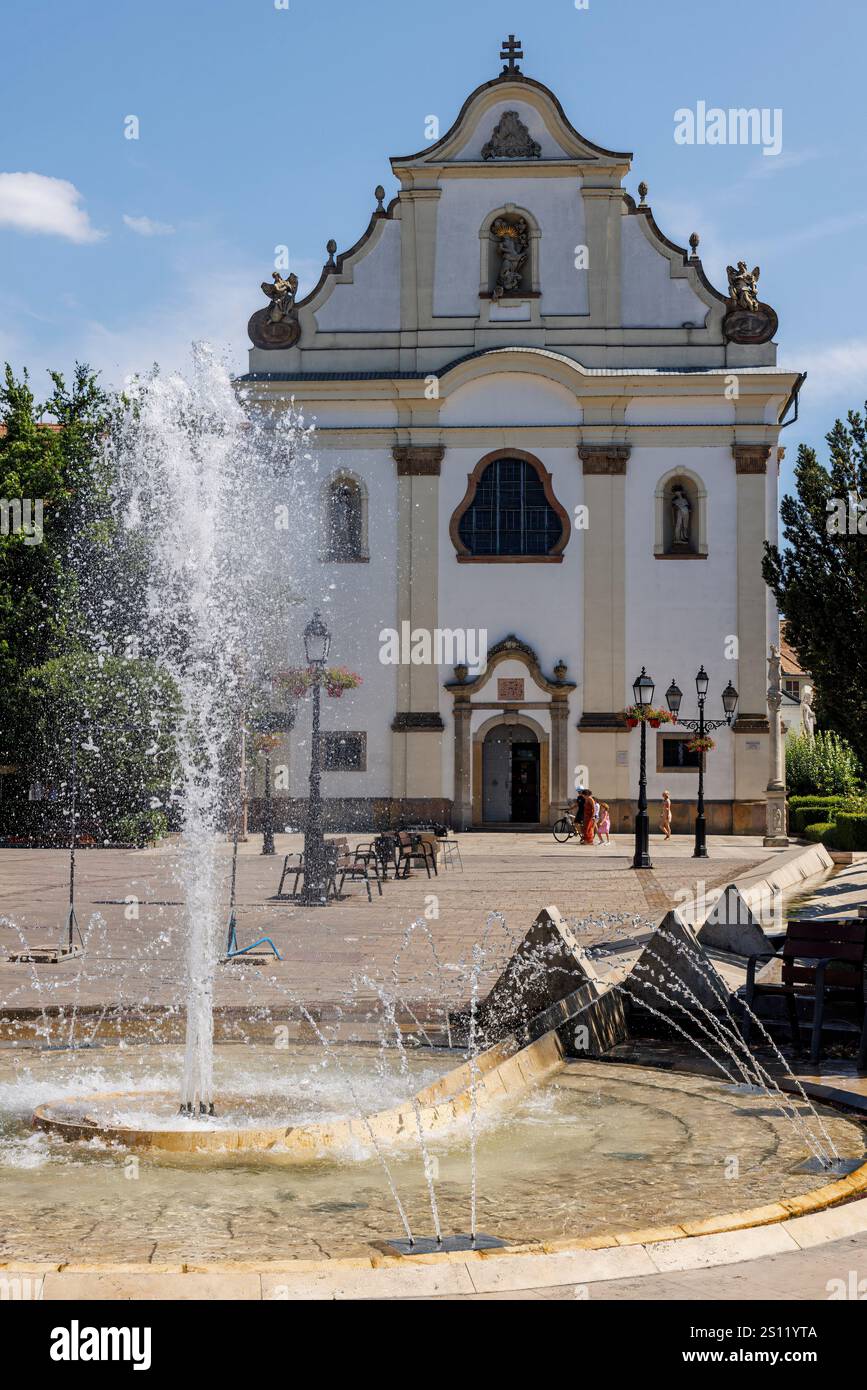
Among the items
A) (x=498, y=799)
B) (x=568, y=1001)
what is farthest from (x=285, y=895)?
(x=498, y=799)

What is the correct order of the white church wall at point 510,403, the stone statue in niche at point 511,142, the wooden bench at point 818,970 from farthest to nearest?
1. the stone statue in niche at point 511,142
2. the white church wall at point 510,403
3. the wooden bench at point 818,970

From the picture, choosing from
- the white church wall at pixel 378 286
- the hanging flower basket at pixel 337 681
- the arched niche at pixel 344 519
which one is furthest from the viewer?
the white church wall at pixel 378 286

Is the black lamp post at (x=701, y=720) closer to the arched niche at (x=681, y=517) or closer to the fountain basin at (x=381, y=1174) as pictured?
the arched niche at (x=681, y=517)

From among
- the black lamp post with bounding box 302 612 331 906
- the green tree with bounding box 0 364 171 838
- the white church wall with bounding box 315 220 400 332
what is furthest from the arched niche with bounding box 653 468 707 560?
the black lamp post with bounding box 302 612 331 906

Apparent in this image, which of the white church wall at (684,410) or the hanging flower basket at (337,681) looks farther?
the white church wall at (684,410)

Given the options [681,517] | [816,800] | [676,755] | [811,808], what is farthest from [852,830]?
[681,517]

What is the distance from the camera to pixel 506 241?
135 ft

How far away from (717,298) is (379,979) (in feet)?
105

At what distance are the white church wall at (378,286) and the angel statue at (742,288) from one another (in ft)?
29.3

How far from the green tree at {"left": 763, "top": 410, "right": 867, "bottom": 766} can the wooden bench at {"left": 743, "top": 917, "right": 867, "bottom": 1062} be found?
626 centimetres

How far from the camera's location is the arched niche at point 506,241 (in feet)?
134

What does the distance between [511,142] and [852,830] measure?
20873 mm

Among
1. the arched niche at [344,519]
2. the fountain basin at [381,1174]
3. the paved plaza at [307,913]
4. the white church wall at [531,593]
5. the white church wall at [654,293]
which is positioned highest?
the white church wall at [654,293]

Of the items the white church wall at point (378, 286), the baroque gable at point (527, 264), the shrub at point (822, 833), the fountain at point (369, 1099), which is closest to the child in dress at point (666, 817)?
the shrub at point (822, 833)
